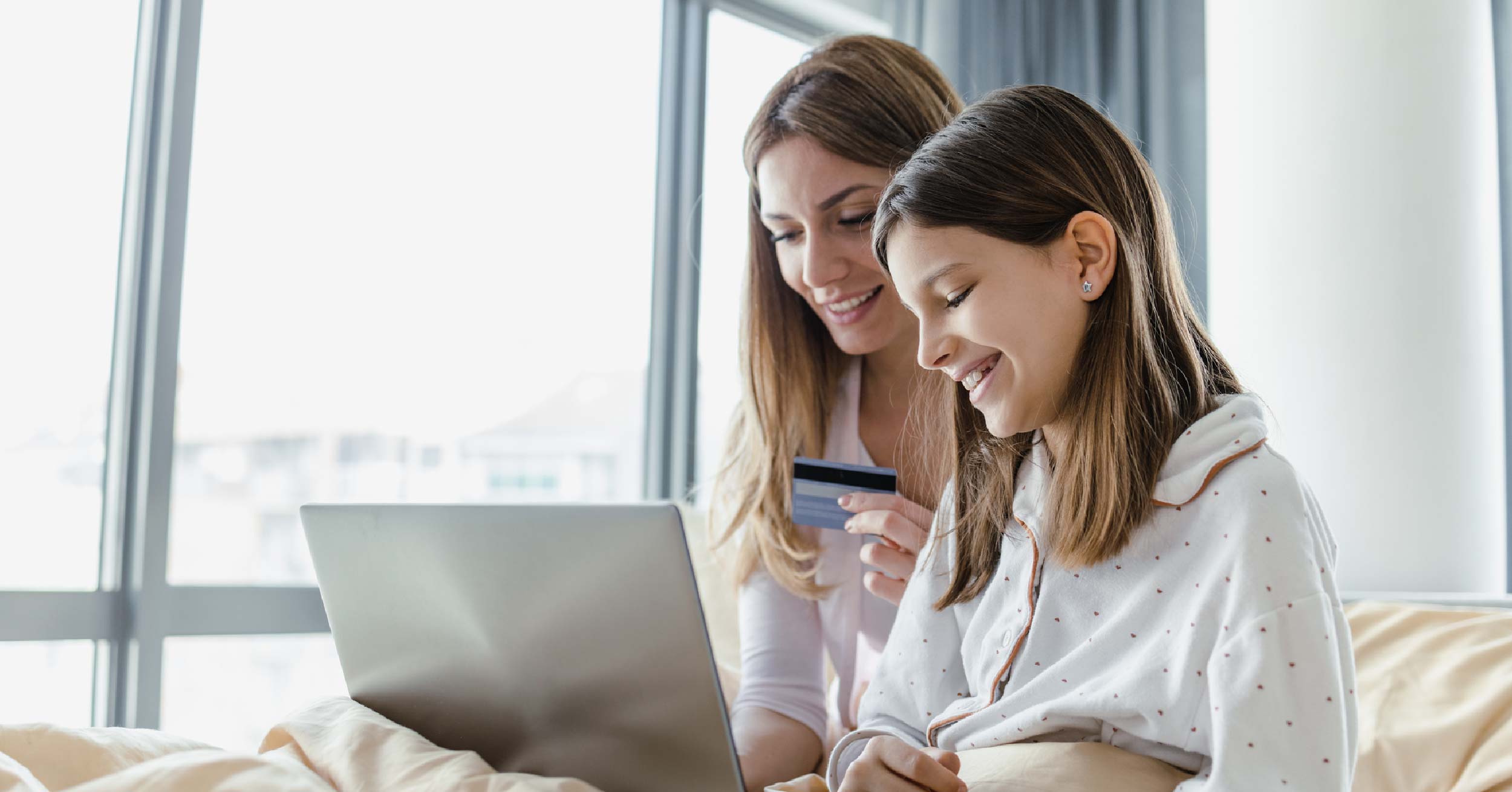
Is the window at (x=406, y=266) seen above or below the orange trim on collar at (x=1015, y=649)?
above

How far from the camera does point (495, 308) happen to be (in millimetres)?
2307

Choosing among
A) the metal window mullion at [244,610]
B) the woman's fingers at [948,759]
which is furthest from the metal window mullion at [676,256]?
the woman's fingers at [948,759]

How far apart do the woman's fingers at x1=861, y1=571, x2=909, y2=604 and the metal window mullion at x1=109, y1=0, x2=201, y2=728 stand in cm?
119

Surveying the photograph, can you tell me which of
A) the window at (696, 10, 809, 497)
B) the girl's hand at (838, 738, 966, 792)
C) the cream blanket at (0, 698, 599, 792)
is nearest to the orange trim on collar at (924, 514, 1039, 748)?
the girl's hand at (838, 738, 966, 792)

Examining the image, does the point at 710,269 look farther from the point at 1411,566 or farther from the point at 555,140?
the point at 1411,566

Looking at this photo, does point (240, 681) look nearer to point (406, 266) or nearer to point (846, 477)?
point (406, 266)

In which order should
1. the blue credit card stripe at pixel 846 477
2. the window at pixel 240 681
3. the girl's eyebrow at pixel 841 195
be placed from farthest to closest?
1. the window at pixel 240 681
2. the girl's eyebrow at pixel 841 195
3. the blue credit card stripe at pixel 846 477

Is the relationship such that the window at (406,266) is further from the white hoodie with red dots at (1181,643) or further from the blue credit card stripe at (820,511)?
the white hoodie with red dots at (1181,643)

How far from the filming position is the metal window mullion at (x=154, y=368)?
1729 millimetres

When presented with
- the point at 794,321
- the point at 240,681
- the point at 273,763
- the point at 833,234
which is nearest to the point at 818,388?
the point at 794,321

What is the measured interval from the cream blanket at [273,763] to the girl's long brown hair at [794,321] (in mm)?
556

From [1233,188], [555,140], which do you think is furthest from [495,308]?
[1233,188]

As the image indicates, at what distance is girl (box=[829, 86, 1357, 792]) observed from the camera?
772 millimetres

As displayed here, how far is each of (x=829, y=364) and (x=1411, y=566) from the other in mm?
1106
